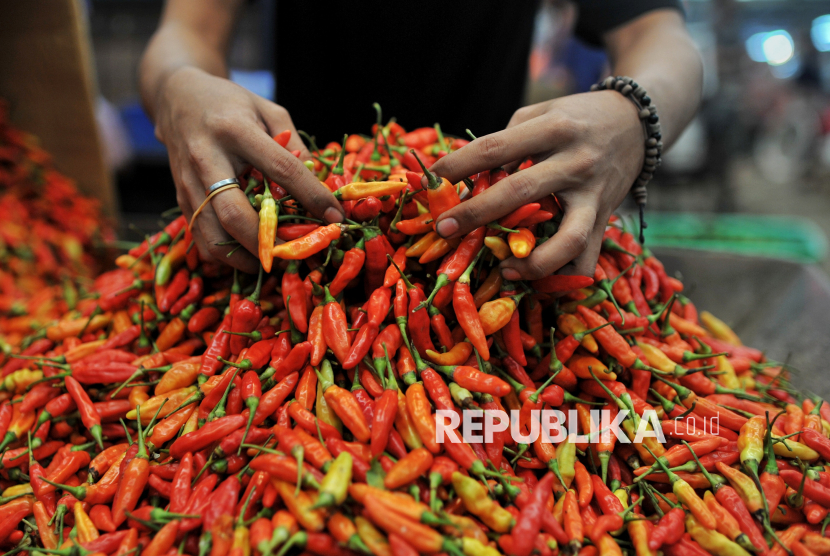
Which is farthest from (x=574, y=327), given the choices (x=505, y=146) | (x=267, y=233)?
(x=267, y=233)

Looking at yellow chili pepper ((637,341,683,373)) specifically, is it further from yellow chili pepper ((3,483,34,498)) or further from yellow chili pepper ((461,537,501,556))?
yellow chili pepper ((3,483,34,498))

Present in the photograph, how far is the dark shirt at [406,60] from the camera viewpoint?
2.79 meters

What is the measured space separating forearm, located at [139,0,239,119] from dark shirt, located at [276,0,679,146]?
46cm

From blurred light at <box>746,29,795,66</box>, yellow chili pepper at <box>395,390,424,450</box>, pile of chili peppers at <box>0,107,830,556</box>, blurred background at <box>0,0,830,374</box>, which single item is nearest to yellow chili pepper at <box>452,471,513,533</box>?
pile of chili peppers at <box>0,107,830,556</box>

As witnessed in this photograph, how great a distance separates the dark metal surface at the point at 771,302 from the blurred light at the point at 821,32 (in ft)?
42.3

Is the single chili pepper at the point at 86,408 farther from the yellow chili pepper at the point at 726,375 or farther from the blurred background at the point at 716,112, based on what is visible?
the blurred background at the point at 716,112

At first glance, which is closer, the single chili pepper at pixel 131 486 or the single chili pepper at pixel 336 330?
the single chili pepper at pixel 131 486

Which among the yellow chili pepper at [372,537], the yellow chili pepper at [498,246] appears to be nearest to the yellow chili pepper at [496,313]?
the yellow chili pepper at [498,246]

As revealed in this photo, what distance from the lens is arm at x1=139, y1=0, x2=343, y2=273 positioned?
55.6 inches

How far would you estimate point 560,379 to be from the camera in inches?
59.7

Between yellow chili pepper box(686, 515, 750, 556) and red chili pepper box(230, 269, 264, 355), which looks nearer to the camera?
yellow chili pepper box(686, 515, 750, 556)

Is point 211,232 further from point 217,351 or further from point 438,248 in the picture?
point 438,248

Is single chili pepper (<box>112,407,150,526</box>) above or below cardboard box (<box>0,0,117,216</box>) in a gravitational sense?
below

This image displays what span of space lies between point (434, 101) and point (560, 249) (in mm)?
2016
